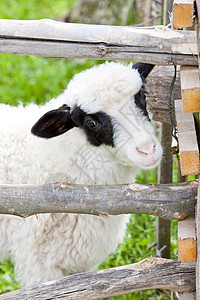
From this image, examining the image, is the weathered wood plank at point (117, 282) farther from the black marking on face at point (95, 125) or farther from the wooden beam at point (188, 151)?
the black marking on face at point (95, 125)

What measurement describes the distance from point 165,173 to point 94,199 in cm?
152

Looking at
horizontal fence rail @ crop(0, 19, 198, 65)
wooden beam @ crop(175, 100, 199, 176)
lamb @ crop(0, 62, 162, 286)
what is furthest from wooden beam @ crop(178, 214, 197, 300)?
horizontal fence rail @ crop(0, 19, 198, 65)

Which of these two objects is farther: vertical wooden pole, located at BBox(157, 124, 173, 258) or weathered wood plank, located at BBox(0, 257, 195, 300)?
vertical wooden pole, located at BBox(157, 124, 173, 258)

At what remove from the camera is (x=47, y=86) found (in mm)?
5910

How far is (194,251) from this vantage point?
225 centimetres

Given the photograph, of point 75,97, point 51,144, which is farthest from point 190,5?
point 51,144

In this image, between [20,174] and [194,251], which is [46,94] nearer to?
[20,174]

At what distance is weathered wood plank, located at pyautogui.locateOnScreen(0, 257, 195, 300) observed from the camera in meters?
2.30

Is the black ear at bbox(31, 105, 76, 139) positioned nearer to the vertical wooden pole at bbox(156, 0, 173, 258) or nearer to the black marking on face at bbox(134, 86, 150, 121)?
the black marking on face at bbox(134, 86, 150, 121)

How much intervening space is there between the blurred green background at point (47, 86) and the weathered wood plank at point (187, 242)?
1.28 m

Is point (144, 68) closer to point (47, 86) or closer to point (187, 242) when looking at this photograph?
point (187, 242)

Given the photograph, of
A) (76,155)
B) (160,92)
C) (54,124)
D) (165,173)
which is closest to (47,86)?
(165,173)

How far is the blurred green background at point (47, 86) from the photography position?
4.05 metres

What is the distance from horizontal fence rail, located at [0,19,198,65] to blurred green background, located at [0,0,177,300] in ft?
4.62
